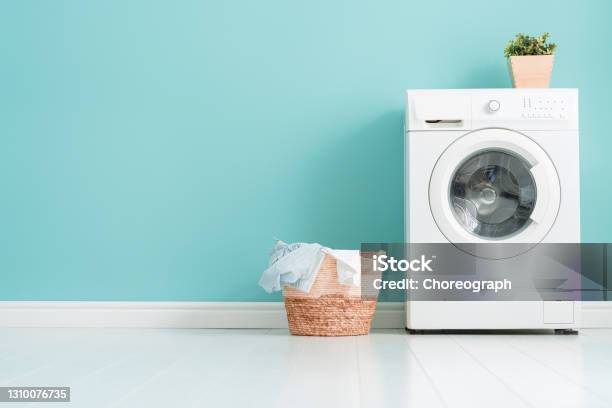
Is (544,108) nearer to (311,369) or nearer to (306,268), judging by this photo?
(306,268)

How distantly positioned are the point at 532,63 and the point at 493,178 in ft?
1.61

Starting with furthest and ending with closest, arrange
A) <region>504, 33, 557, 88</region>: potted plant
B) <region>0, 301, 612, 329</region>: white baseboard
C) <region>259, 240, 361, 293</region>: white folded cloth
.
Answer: <region>0, 301, 612, 329</region>: white baseboard → <region>504, 33, 557, 88</region>: potted plant → <region>259, 240, 361, 293</region>: white folded cloth

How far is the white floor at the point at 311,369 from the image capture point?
1.56 meters

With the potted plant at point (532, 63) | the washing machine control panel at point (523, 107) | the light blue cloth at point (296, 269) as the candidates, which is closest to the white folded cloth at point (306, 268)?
the light blue cloth at point (296, 269)

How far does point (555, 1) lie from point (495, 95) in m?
0.63

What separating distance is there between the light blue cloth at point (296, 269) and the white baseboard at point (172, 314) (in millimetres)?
331

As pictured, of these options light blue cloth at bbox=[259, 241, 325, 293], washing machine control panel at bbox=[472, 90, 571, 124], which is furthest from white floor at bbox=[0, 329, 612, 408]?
washing machine control panel at bbox=[472, 90, 571, 124]

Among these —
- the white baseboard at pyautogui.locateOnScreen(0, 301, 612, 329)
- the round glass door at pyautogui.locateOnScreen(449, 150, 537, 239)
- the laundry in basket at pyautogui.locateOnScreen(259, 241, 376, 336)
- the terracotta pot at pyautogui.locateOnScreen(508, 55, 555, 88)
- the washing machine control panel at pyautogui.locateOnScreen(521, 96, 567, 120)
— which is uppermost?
the terracotta pot at pyautogui.locateOnScreen(508, 55, 555, 88)

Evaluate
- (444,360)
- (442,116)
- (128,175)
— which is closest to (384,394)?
(444,360)

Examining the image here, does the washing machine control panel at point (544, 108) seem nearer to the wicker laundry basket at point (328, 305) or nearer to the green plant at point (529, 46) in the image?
the green plant at point (529, 46)

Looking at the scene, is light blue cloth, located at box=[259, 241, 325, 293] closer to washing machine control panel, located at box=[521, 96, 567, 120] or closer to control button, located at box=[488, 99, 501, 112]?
control button, located at box=[488, 99, 501, 112]

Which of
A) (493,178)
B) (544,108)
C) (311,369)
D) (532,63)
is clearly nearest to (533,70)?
(532,63)

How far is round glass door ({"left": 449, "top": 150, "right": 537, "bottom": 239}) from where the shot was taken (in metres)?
2.70

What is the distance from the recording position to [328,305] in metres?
2.64
